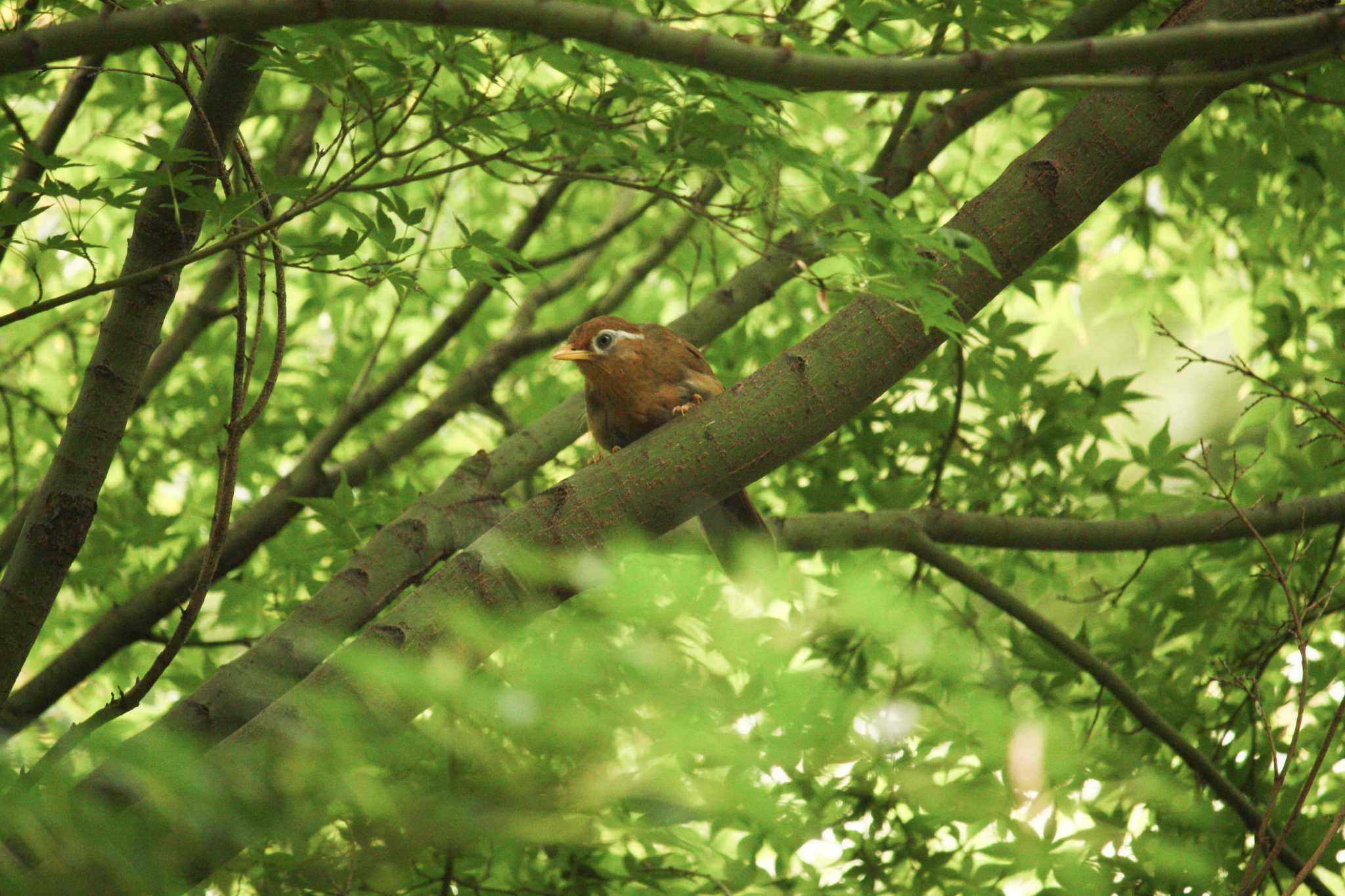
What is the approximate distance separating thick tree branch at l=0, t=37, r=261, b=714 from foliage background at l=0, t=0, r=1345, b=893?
18 centimetres

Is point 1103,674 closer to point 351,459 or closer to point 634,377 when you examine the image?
point 634,377

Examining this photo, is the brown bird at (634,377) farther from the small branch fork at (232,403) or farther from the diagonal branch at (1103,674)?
the small branch fork at (232,403)

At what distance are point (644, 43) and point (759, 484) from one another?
3.68 meters

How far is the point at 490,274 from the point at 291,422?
2.97 m

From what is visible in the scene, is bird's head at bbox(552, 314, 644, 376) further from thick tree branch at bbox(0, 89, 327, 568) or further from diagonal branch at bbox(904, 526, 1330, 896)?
thick tree branch at bbox(0, 89, 327, 568)

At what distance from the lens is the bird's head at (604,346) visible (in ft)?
13.5

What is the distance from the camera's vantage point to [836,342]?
2803 mm

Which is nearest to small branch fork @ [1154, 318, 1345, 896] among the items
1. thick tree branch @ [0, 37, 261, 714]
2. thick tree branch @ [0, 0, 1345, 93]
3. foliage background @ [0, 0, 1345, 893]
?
foliage background @ [0, 0, 1345, 893]

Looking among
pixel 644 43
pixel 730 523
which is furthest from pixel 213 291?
pixel 644 43

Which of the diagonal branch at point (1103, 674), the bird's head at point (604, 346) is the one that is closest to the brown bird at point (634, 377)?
the bird's head at point (604, 346)

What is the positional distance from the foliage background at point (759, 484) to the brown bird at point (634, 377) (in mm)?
465

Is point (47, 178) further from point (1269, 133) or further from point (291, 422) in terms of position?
point (1269, 133)

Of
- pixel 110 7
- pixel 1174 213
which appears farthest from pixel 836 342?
pixel 1174 213

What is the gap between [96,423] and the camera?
9.45ft
